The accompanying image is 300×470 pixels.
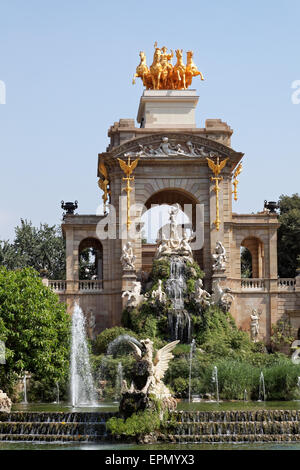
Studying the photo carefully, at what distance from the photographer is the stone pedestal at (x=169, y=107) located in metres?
63.1

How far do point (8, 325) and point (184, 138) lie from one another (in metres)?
22.0

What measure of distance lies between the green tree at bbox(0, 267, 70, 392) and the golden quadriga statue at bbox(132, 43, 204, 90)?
23140mm

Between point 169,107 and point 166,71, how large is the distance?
2404mm

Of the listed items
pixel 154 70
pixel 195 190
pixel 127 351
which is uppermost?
pixel 154 70

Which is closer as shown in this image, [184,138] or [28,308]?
[28,308]

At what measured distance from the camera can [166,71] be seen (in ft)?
209

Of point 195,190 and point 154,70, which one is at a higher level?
point 154,70

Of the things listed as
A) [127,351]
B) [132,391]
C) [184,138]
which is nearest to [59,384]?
[127,351]

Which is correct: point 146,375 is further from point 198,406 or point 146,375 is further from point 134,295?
point 134,295

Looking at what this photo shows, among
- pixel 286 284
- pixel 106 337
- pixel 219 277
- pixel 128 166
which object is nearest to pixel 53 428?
pixel 106 337

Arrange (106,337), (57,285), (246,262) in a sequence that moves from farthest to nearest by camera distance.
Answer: (246,262)
(57,285)
(106,337)

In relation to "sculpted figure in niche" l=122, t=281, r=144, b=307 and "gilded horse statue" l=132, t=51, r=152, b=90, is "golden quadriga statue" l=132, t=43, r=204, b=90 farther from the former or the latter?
"sculpted figure in niche" l=122, t=281, r=144, b=307
